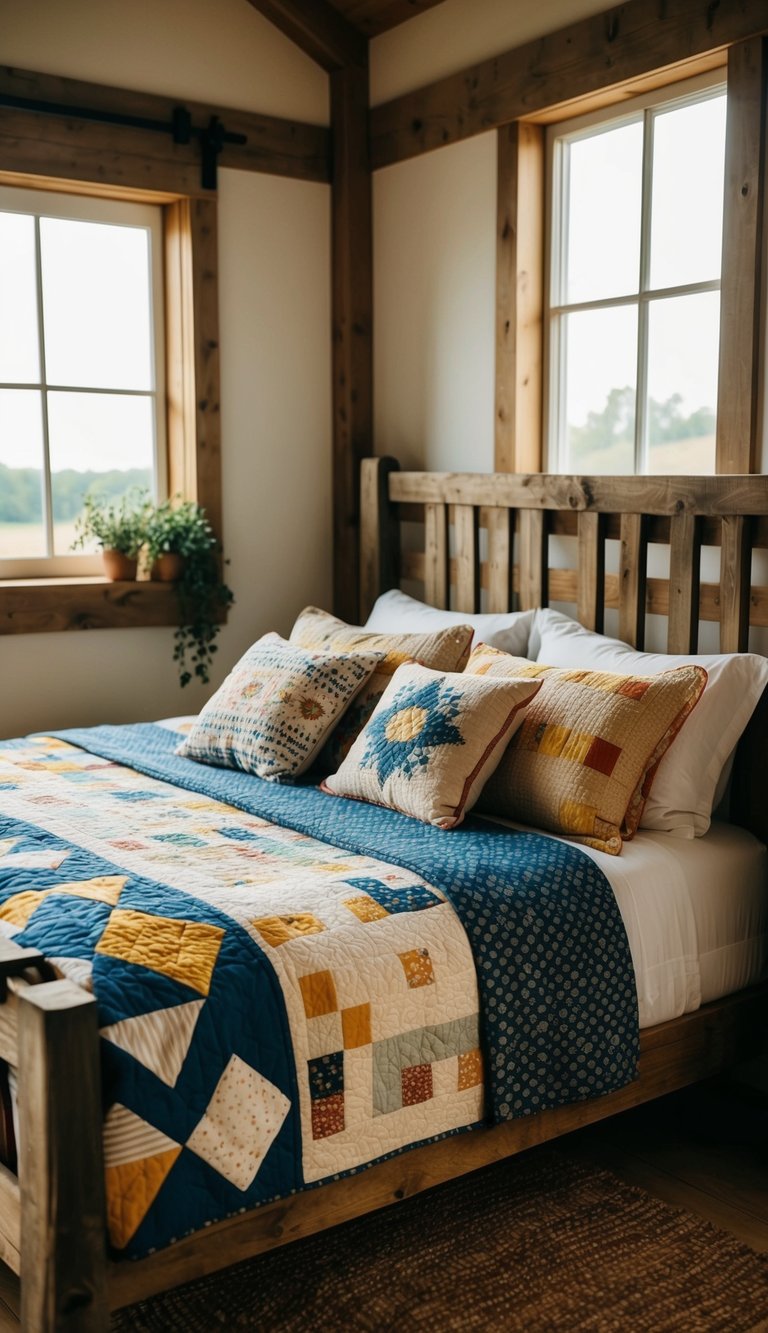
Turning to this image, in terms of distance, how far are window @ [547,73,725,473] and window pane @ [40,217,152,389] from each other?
123cm

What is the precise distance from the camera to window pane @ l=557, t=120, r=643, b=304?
309 centimetres

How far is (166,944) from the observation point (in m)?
1.80

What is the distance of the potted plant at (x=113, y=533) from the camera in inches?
142

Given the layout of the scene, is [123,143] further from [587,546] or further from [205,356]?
[587,546]

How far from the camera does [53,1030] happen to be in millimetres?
1524

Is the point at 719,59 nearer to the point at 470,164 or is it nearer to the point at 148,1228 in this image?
the point at 470,164

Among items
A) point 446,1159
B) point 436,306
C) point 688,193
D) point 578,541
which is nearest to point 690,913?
point 446,1159

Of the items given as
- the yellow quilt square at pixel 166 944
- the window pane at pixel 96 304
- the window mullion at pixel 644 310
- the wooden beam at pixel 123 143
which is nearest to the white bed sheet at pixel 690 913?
the yellow quilt square at pixel 166 944

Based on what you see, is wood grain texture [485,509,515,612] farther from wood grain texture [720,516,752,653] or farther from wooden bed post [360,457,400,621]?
wood grain texture [720,516,752,653]

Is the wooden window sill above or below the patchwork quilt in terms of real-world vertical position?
above

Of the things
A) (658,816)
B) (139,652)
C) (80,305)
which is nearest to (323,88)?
(80,305)

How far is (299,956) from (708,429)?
1672 mm

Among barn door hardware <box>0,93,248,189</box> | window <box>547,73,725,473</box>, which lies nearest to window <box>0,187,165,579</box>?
barn door hardware <box>0,93,248,189</box>

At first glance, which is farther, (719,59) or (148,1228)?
(719,59)
